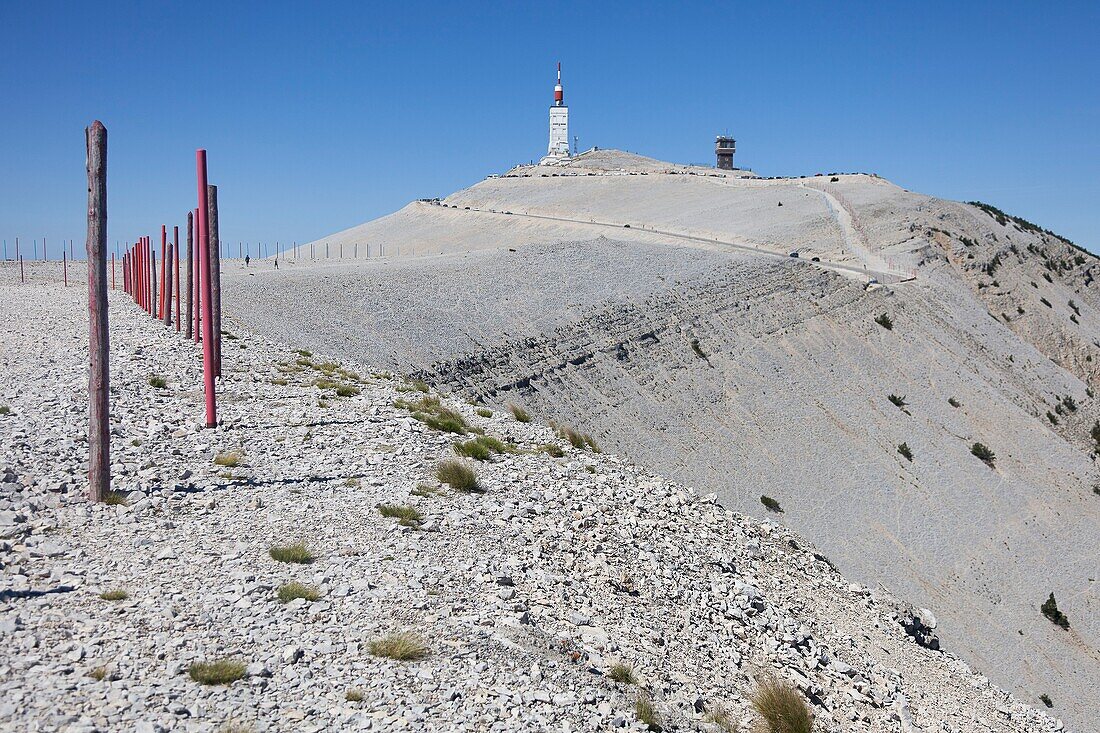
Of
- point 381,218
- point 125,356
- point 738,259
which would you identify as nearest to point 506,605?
point 125,356

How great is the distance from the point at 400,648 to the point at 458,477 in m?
5.13

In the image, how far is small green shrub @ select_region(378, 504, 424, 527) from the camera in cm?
1080

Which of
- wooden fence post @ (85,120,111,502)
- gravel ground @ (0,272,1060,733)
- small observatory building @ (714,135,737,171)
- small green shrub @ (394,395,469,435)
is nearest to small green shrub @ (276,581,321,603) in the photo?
gravel ground @ (0,272,1060,733)

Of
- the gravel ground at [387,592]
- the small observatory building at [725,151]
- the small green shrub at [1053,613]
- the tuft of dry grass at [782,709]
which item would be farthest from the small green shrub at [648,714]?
the small observatory building at [725,151]

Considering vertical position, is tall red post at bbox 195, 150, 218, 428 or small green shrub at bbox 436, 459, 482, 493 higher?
tall red post at bbox 195, 150, 218, 428

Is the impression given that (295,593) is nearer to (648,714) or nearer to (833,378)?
(648,714)

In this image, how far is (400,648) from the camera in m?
7.60

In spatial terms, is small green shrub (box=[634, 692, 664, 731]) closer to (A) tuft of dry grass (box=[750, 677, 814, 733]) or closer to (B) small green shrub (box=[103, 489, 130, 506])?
(A) tuft of dry grass (box=[750, 677, 814, 733])

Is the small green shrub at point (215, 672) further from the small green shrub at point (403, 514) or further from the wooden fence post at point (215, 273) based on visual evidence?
the wooden fence post at point (215, 273)

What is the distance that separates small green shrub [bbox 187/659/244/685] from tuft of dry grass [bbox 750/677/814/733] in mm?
4848

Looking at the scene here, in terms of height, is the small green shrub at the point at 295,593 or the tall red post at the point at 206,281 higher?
the tall red post at the point at 206,281

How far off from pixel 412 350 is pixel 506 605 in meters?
19.9

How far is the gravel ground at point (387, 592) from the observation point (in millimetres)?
6980

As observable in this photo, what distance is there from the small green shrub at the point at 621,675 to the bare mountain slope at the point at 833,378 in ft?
54.4
